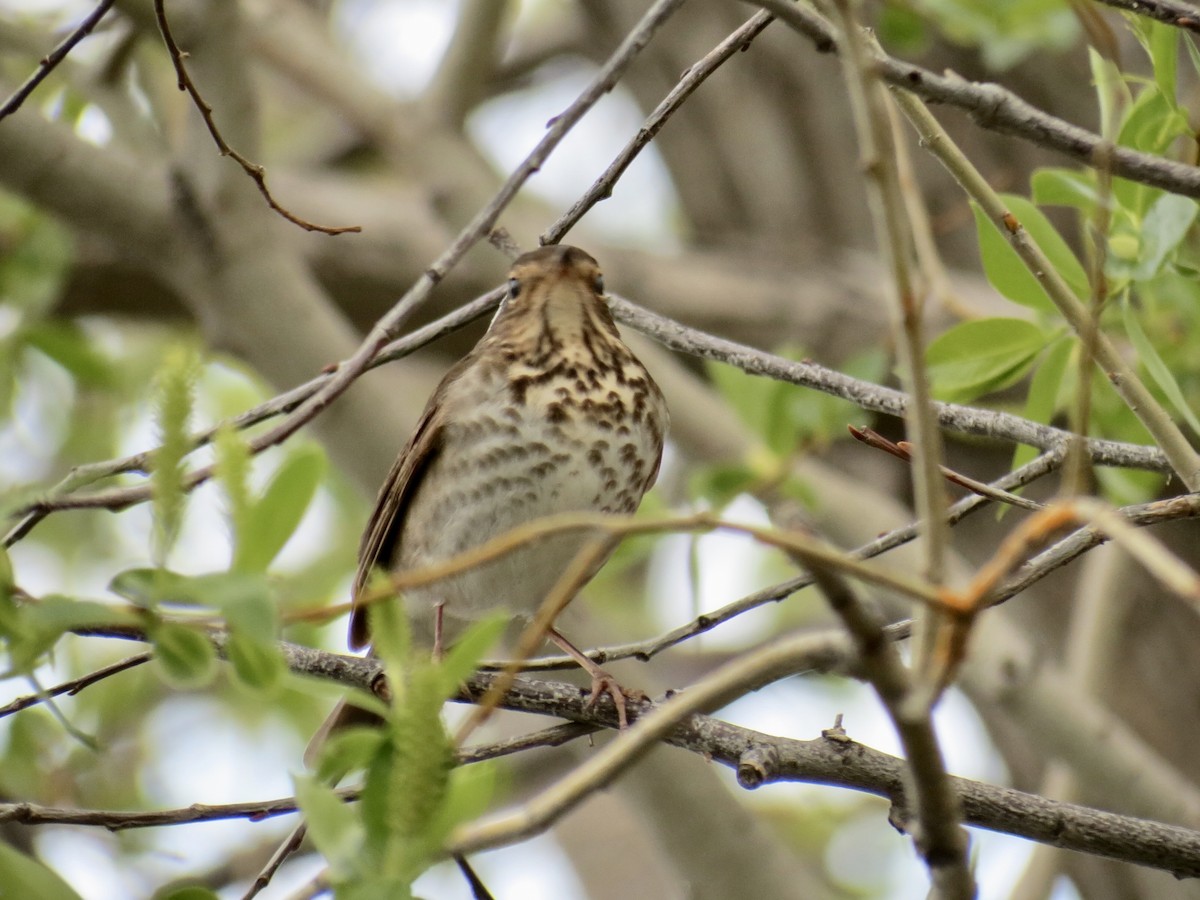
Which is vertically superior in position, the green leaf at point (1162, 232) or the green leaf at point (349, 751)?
the green leaf at point (1162, 232)

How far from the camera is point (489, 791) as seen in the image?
134cm

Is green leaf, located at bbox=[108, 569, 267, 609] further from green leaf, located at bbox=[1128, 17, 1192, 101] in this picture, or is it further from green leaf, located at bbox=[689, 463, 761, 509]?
green leaf, located at bbox=[689, 463, 761, 509]

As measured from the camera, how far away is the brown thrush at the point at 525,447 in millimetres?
3123

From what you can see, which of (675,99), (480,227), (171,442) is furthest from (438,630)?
(171,442)

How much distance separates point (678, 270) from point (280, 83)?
3.44 m

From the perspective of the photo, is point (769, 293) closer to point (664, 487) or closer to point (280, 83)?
point (664, 487)

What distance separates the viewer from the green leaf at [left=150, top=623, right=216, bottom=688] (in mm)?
1347

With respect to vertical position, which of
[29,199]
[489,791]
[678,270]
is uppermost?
[678,270]

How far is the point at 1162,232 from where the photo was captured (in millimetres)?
2234

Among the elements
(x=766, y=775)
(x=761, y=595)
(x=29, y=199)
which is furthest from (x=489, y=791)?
(x=29, y=199)

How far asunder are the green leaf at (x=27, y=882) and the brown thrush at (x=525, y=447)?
5.13 feet

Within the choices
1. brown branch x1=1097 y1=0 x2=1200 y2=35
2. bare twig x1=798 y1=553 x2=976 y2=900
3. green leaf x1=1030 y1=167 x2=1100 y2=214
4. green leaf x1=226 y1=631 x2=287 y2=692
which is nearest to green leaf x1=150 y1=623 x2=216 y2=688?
green leaf x1=226 y1=631 x2=287 y2=692

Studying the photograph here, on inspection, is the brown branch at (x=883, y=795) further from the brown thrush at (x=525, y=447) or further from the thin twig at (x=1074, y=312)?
the brown thrush at (x=525, y=447)

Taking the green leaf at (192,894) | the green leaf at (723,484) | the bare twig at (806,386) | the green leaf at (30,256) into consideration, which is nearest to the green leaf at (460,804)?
the green leaf at (192,894)
